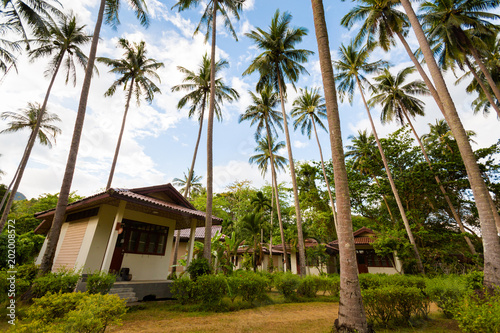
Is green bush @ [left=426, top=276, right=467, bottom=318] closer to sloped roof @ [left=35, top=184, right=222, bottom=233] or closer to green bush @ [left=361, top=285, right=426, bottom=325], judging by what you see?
green bush @ [left=361, top=285, right=426, bottom=325]

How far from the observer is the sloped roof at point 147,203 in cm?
864

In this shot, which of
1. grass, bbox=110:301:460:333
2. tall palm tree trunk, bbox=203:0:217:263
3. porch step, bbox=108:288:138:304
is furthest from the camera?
tall palm tree trunk, bbox=203:0:217:263

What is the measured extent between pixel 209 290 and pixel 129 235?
5.70 metres

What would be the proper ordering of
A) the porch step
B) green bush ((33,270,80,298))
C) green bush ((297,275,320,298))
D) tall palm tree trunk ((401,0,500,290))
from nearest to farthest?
tall palm tree trunk ((401,0,500,290))
green bush ((33,270,80,298))
the porch step
green bush ((297,275,320,298))

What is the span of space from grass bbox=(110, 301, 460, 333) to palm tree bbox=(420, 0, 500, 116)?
16305 mm

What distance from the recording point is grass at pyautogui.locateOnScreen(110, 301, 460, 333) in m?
5.86

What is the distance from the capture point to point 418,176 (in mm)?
17328

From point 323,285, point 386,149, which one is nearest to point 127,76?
point 323,285

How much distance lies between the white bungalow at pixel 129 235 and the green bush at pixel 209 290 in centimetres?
270

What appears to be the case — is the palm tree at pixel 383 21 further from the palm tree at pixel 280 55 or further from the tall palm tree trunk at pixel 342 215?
the tall palm tree trunk at pixel 342 215

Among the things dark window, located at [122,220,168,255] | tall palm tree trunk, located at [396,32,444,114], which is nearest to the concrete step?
dark window, located at [122,220,168,255]

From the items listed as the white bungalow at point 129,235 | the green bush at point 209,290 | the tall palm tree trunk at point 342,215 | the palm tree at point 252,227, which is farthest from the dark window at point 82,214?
the tall palm tree trunk at point 342,215

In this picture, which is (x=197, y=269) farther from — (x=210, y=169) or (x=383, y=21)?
(x=383, y=21)

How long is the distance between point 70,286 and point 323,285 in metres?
11.1
